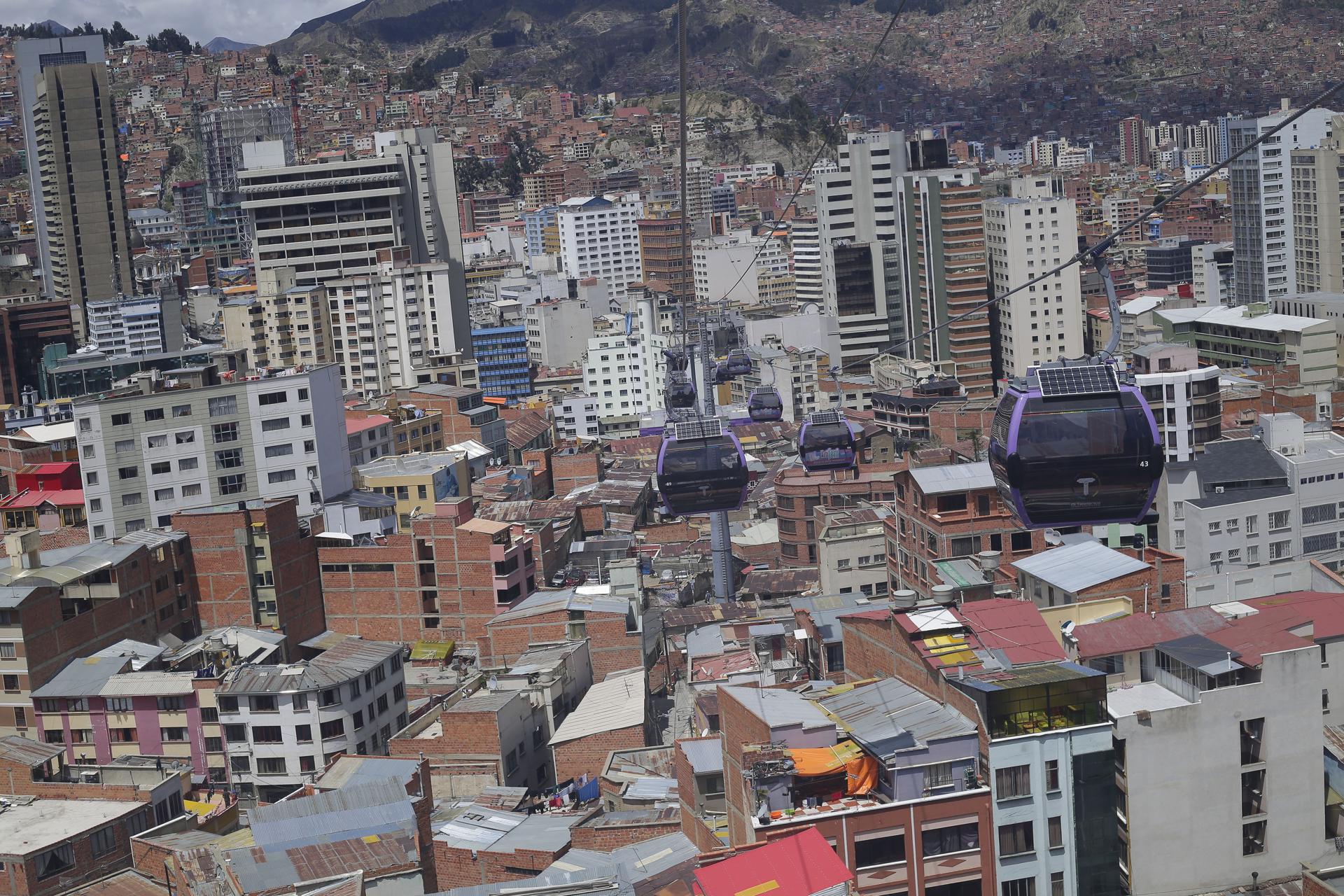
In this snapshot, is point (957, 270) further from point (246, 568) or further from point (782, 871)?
point (782, 871)

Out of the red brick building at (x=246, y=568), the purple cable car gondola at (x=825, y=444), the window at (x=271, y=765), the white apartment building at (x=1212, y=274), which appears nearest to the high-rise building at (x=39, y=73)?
the white apartment building at (x=1212, y=274)

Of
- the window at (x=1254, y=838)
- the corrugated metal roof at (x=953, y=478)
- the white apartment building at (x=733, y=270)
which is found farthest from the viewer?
the white apartment building at (x=733, y=270)

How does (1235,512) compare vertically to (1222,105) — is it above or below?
below

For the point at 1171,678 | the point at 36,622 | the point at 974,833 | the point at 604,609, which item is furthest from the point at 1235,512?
the point at 36,622

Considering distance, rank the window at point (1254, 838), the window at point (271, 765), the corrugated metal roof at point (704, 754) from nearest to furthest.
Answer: the window at point (1254, 838), the corrugated metal roof at point (704, 754), the window at point (271, 765)

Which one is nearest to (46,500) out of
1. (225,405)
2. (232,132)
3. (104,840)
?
(225,405)

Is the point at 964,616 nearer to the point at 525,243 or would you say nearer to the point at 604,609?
the point at 604,609

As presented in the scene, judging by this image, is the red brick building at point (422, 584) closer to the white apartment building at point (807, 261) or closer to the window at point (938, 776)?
the window at point (938, 776)
